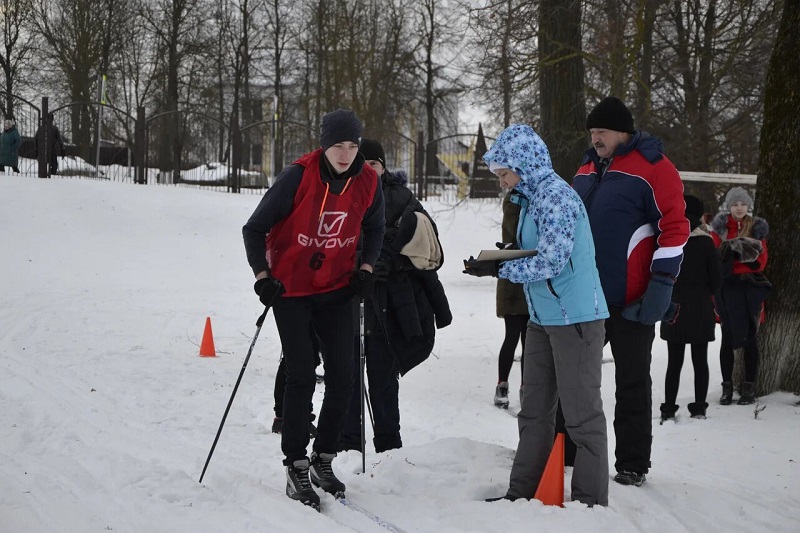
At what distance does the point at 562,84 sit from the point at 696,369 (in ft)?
14.2

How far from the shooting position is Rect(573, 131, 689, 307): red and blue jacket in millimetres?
4633

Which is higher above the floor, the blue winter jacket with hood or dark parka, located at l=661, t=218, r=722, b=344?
the blue winter jacket with hood

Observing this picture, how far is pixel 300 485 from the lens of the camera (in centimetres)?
433

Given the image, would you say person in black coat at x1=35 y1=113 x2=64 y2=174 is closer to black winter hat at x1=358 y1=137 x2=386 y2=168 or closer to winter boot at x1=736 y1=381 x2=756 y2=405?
black winter hat at x1=358 y1=137 x2=386 y2=168

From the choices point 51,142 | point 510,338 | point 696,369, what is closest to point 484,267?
point 510,338

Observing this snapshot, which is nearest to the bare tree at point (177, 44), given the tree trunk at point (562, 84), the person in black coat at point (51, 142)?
the person in black coat at point (51, 142)

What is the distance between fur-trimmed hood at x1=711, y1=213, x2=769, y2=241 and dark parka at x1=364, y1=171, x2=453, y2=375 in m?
3.21

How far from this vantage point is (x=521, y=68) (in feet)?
36.2

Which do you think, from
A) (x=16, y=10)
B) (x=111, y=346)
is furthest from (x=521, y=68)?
(x=16, y=10)

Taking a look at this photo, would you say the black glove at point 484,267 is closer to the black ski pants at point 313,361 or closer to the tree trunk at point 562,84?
the black ski pants at point 313,361

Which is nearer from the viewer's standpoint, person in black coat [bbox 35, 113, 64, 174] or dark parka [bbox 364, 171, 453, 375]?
dark parka [bbox 364, 171, 453, 375]

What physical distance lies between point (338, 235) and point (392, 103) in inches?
1152

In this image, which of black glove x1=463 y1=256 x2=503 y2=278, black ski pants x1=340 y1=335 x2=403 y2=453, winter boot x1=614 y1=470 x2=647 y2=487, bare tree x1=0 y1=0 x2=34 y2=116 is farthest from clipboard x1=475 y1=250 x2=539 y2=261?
bare tree x1=0 y1=0 x2=34 y2=116

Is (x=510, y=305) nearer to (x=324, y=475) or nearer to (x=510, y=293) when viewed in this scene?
(x=510, y=293)
